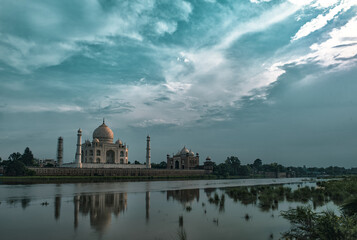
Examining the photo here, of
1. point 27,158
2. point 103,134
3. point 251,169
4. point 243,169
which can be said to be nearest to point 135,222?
point 27,158

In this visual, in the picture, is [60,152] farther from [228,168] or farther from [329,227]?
[329,227]

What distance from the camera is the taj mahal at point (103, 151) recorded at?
3283 inches

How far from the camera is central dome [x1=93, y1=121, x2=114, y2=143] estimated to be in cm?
9156

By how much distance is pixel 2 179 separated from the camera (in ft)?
185

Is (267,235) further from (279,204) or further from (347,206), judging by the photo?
(279,204)

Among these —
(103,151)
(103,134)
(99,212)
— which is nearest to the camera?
(99,212)

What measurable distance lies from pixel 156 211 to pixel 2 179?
48649 millimetres

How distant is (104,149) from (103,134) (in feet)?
18.3

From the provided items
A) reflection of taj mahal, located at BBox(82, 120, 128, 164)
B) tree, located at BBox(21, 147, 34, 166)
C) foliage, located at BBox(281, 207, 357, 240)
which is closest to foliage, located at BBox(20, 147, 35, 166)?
tree, located at BBox(21, 147, 34, 166)

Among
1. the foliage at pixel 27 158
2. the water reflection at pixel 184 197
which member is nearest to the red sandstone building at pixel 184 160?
the foliage at pixel 27 158

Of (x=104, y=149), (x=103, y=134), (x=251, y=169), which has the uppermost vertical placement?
(x=103, y=134)

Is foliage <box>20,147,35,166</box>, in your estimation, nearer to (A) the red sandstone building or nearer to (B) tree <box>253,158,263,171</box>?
Answer: (A) the red sandstone building

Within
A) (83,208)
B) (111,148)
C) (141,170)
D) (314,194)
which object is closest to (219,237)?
(83,208)

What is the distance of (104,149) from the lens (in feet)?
292
